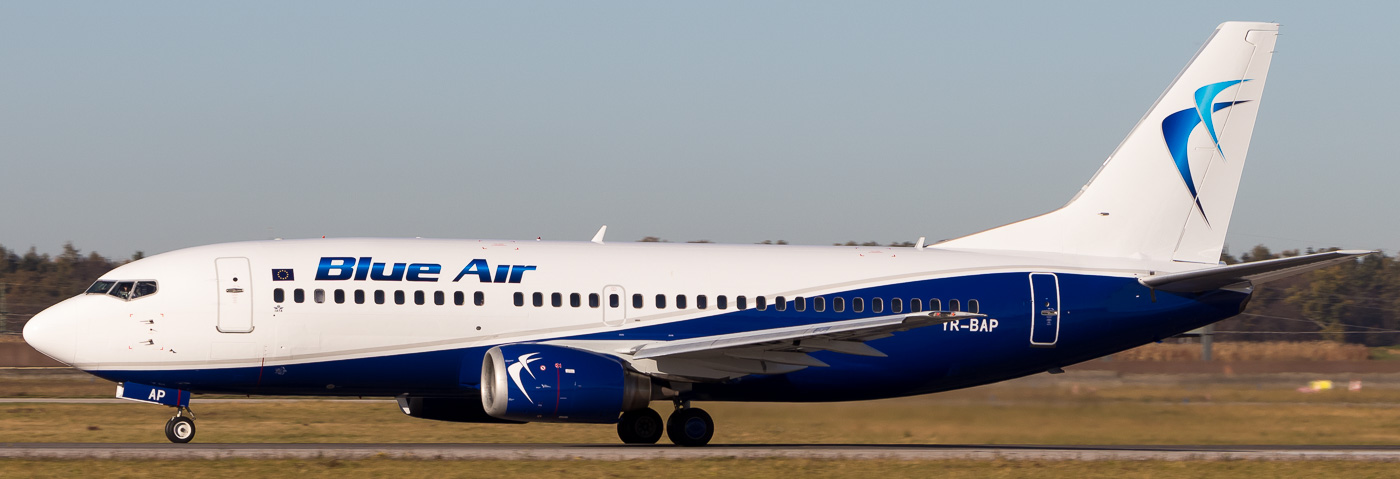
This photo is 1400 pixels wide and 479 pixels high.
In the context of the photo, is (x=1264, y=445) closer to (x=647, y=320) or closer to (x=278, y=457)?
(x=647, y=320)

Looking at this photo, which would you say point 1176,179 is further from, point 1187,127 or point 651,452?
point 651,452

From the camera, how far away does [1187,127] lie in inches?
1062

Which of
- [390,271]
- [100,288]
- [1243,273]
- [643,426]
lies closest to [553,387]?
[643,426]

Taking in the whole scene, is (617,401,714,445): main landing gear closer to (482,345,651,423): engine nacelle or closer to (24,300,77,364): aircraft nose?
(482,345,651,423): engine nacelle

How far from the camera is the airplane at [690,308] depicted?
22.5 meters

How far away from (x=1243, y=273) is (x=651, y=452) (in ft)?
36.1

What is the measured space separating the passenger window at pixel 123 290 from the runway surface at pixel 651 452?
2.41 meters

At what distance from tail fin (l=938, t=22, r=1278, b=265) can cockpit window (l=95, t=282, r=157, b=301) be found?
47.6 ft

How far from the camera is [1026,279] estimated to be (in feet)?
84.9

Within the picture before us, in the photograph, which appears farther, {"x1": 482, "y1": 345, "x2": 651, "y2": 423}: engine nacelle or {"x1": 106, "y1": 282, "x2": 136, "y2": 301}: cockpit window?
{"x1": 106, "y1": 282, "x2": 136, "y2": 301}: cockpit window

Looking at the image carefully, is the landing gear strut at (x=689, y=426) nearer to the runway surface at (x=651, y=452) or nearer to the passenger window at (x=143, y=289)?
the runway surface at (x=651, y=452)

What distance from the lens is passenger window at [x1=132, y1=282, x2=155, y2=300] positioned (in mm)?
22656

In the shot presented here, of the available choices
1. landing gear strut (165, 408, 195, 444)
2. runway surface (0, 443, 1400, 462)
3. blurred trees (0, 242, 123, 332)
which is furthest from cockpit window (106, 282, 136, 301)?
blurred trees (0, 242, 123, 332)

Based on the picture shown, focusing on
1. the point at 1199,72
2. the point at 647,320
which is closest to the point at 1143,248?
the point at 1199,72
